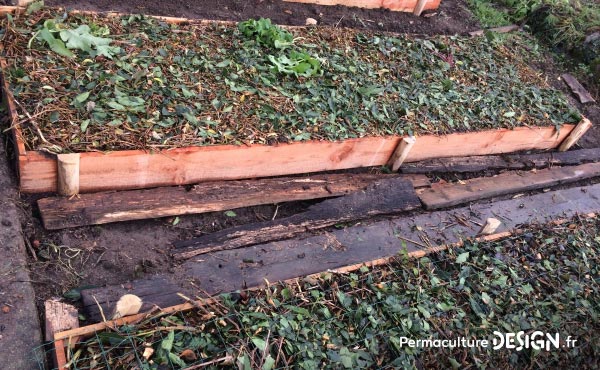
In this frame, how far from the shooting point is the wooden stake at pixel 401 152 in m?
4.67

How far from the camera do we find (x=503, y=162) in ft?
18.1

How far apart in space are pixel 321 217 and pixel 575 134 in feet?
11.2

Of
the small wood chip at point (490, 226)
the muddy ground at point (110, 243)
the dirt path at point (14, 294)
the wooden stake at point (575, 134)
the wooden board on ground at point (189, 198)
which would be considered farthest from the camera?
the wooden stake at point (575, 134)

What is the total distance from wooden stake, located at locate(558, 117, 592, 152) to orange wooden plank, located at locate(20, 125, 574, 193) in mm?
831

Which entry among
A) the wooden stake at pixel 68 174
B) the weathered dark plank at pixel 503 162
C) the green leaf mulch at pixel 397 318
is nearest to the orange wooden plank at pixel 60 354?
the green leaf mulch at pixel 397 318

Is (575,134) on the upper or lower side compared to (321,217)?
upper

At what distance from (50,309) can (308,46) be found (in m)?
3.40

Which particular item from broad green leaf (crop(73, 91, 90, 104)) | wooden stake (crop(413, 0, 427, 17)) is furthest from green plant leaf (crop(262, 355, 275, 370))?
wooden stake (crop(413, 0, 427, 17))

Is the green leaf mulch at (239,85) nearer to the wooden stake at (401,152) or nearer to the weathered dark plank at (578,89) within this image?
the wooden stake at (401,152)

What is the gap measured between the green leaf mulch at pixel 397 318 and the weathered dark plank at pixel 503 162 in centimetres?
103

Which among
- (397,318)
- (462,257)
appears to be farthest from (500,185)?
(397,318)

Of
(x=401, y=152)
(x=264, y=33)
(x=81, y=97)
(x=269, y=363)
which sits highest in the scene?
(x=264, y=33)

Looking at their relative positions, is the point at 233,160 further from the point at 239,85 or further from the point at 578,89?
the point at 578,89

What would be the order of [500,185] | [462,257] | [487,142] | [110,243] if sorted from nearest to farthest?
1. [110,243]
2. [462,257]
3. [500,185]
4. [487,142]
